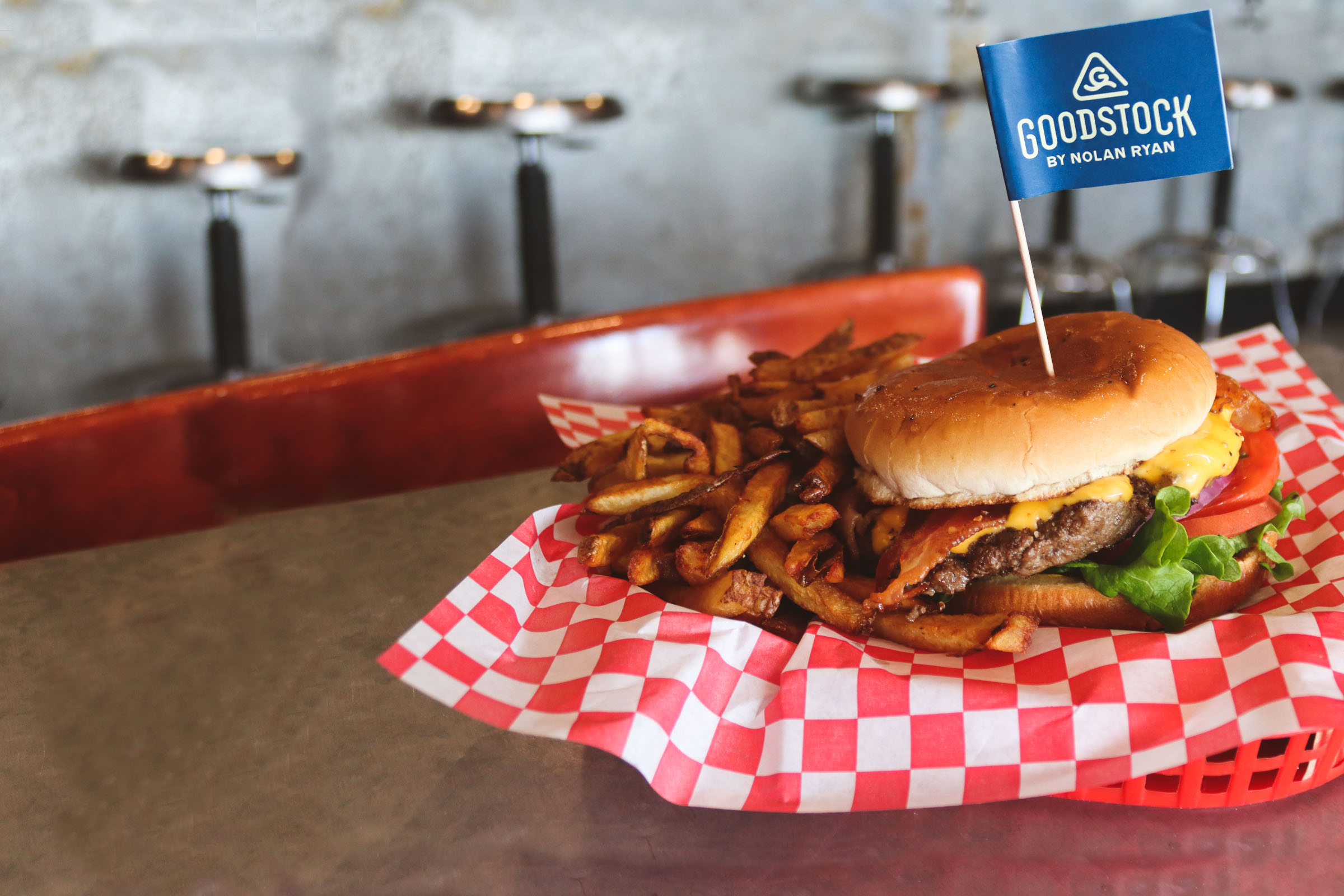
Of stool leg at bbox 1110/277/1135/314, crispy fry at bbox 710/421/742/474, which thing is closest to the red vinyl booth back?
crispy fry at bbox 710/421/742/474

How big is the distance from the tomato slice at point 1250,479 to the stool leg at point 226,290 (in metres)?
4.07

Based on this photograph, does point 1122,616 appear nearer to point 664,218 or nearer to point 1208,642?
point 1208,642

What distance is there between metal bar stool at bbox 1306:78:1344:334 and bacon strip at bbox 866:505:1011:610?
6.90 m

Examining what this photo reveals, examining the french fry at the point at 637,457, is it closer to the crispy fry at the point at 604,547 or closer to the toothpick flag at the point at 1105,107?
the crispy fry at the point at 604,547

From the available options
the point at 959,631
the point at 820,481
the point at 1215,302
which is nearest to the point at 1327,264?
the point at 1215,302

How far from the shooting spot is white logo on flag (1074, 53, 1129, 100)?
1.41 meters

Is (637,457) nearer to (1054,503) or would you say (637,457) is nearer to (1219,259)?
(1054,503)

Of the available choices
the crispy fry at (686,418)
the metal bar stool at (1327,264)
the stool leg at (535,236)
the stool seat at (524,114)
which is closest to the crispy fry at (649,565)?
the crispy fry at (686,418)

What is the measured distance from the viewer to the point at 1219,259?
20.9 feet

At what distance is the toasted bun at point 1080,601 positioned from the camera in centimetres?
135

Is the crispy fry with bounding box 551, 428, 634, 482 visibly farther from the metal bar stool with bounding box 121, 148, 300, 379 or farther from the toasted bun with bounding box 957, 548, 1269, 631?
the metal bar stool with bounding box 121, 148, 300, 379

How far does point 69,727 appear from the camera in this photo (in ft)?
4.60

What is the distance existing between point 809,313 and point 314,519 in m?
1.39

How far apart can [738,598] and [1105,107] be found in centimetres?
86
